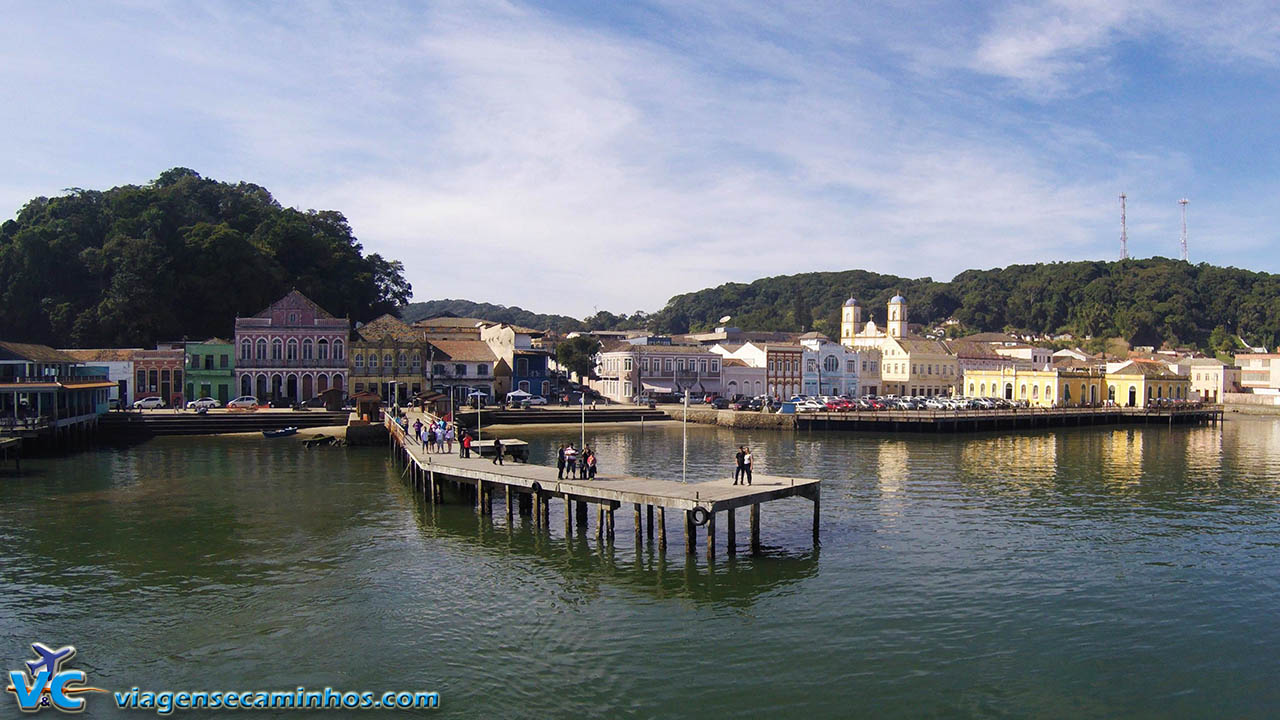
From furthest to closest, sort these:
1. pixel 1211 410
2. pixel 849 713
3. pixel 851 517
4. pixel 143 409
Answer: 1. pixel 1211 410
2. pixel 143 409
3. pixel 851 517
4. pixel 849 713

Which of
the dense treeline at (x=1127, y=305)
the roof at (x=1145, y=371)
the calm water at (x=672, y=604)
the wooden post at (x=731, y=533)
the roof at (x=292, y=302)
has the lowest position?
the calm water at (x=672, y=604)

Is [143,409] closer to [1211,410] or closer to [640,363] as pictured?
[640,363]

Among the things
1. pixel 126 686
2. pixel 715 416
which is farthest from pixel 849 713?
pixel 715 416

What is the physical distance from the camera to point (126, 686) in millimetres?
16094

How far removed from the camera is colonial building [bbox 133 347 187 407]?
70750 millimetres

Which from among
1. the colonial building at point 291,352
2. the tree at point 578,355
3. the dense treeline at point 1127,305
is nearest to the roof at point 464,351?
the colonial building at point 291,352

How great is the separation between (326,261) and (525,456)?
6069 centimetres

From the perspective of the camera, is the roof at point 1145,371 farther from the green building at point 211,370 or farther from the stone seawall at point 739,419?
the green building at point 211,370

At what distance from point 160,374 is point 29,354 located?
18.4m

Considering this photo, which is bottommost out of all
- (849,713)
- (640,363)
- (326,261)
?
(849,713)

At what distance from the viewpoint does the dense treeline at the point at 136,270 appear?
7694 centimetres

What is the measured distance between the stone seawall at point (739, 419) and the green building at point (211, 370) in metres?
36.9

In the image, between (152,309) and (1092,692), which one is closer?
(1092,692)

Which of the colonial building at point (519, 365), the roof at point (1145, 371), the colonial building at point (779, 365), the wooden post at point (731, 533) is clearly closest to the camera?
the wooden post at point (731, 533)
